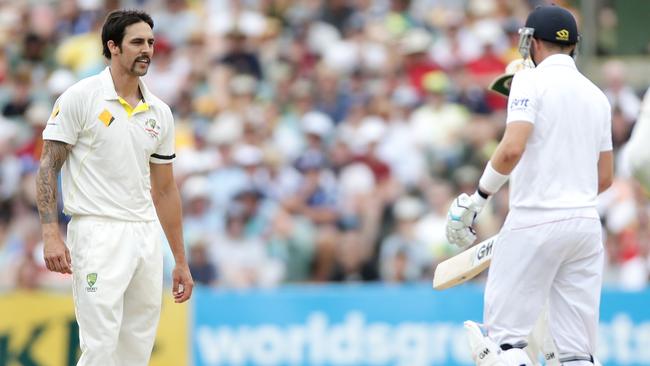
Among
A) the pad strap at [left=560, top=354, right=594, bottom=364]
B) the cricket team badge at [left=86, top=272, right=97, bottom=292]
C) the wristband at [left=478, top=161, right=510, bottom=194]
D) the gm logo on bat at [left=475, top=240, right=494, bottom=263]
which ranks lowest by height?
the pad strap at [left=560, top=354, right=594, bottom=364]

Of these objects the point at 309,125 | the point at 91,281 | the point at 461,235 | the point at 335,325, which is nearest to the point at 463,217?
the point at 461,235

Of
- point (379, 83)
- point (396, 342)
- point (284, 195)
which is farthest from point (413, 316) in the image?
point (379, 83)

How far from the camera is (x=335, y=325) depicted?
1195 cm

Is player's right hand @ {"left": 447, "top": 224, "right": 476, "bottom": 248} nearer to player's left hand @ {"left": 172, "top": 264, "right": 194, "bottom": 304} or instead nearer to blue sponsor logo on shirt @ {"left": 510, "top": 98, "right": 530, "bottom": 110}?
blue sponsor logo on shirt @ {"left": 510, "top": 98, "right": 530, "bottom": 110}

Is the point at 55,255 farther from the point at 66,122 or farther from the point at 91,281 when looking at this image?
the point at 66,122

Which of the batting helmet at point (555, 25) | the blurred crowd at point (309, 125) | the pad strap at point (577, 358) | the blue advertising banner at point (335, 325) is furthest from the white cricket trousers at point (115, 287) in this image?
the blurred crowd at point (309, 125)

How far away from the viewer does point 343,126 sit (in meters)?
14.2

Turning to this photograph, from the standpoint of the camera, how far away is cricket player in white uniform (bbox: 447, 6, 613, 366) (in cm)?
670

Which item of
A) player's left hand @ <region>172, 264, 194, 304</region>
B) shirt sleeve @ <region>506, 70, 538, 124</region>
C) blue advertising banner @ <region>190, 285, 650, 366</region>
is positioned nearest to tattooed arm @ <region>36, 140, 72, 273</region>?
player's left hand @ <region>172, 264, 194, 304</region>

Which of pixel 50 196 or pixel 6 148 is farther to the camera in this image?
pixel 6 148

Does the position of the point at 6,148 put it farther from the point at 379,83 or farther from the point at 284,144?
the point at 379,83

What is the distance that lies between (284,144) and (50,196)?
7.35 meters

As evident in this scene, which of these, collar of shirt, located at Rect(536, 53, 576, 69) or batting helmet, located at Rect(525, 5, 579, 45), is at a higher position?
batting helmet, located at Rect(525, 5, 579, 45)

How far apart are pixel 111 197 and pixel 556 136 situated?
2.31m
